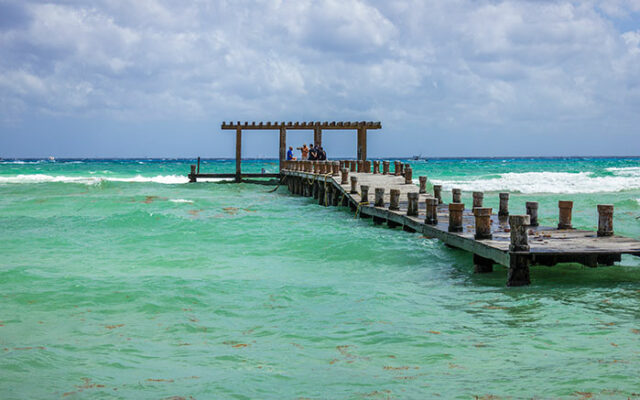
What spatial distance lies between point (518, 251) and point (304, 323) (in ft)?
11.5

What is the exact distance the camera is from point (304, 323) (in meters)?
8.28

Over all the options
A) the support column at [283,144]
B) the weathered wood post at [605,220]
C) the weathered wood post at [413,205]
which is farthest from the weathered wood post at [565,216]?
the support column at [283,144]

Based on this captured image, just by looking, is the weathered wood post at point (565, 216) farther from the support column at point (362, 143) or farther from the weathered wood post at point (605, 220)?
the support column at point (362, 143)

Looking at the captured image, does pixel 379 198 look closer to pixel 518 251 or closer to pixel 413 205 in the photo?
pixel 413 205

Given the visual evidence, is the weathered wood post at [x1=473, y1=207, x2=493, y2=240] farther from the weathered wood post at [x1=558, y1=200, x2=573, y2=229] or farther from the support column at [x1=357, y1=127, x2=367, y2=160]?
the support column at [x1=357, y1=127, x2=367, y2=160]

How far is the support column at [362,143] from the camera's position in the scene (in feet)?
120

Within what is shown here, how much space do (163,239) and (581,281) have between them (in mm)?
10270

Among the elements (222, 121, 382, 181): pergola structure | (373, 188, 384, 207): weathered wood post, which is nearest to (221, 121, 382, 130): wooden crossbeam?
(222, 121, 382, 181): pergola structure

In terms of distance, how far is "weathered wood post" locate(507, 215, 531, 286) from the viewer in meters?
9.62

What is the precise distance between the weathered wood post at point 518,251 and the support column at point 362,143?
26846 millimetres

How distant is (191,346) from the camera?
24.1 feet

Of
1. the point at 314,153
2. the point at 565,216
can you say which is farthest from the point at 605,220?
the point at 314,153

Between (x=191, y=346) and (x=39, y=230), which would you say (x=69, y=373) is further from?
(x=39, y=230)

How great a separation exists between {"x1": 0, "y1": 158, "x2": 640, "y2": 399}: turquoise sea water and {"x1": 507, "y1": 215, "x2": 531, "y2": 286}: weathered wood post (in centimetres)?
28
